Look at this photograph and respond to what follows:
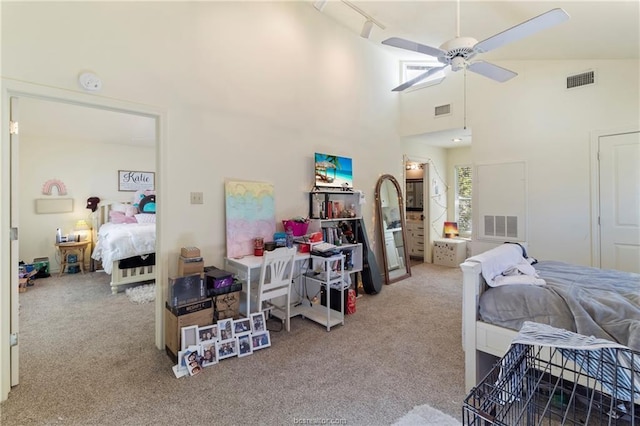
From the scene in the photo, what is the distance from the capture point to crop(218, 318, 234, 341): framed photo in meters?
2.62

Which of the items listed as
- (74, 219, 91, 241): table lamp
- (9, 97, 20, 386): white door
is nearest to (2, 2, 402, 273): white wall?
(9, 97, 20, 386): white door

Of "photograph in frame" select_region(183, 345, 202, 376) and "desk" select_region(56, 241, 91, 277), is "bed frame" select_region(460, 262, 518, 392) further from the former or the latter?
"desk" select_region(56, 241, 91, 277)

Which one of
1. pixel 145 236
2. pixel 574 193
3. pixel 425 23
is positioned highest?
pixel 425 23

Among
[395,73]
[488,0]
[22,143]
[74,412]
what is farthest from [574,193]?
[22,143]

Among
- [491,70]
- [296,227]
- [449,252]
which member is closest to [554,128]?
[491,70]

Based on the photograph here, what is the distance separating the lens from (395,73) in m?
5.37

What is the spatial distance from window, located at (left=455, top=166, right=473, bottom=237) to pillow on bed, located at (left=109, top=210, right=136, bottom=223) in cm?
668

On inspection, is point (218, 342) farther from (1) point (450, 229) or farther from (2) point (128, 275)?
(1) point (450, 229)

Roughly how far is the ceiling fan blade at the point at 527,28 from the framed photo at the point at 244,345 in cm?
305

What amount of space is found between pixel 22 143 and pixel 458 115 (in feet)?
24.7

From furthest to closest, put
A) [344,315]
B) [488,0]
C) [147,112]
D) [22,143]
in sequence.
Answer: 1. [22,143]
2. [344,315]
3. [488,0]
4. [147,112]

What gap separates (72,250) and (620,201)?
8255 mm

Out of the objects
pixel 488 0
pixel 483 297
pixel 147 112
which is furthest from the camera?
pixel 488 0

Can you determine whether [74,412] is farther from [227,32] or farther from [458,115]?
[458,115]
